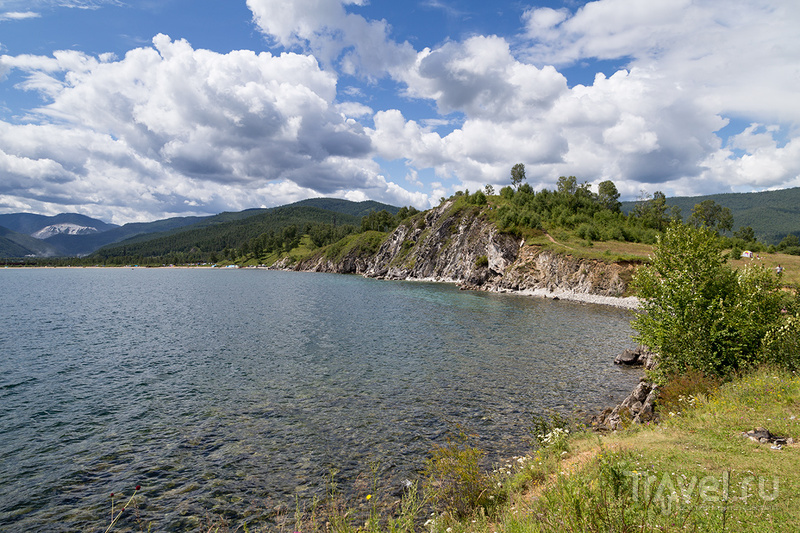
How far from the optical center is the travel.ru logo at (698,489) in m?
8.23

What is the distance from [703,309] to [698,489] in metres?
16.4

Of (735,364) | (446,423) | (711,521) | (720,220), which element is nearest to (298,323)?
(446,423)

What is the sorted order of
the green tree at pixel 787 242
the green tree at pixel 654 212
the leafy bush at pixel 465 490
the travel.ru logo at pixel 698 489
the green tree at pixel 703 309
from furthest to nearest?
the green tree at pixel 654 212 → the green tree at pixel 787 242 → the green tree at pixel 703 309 → the leafy bush at pixel 465 490 → the travel.ru logo at pixel 698 489

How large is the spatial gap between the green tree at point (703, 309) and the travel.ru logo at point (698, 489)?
44.3 ft

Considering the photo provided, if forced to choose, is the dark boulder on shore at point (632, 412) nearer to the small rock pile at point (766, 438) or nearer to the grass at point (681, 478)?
the grass at point (681, 478)

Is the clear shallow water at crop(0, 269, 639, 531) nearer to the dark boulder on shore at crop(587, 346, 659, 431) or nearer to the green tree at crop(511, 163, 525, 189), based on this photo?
the dark boulder on shore at crop(587, 346, 659, 431)

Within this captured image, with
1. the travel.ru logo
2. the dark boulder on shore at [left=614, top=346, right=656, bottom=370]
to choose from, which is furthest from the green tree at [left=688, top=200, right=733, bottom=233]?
the travel.ru logo

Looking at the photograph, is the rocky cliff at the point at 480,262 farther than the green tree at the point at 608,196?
No

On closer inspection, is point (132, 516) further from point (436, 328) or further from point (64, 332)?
point (64, 332)

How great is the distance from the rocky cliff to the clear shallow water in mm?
36915

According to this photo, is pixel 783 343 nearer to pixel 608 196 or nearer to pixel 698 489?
pixel 698 489

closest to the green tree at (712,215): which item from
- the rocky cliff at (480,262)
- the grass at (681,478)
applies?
the rocky cliff at (480,262)

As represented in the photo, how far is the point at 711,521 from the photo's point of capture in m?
7.34

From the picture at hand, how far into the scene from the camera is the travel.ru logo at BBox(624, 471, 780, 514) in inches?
324
